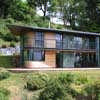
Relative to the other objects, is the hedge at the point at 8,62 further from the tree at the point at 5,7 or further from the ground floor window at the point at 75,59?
the tree at the point at 5,7

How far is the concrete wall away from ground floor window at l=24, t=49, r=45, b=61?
1.24 ft

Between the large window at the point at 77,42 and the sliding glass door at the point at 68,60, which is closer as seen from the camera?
the sliding glass door at the point at 68,60

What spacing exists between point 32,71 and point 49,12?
29444 millimetres

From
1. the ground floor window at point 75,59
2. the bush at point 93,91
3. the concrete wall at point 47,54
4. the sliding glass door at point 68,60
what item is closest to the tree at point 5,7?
the concrete wall at point 47,54

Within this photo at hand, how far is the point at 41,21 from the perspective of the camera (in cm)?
4675

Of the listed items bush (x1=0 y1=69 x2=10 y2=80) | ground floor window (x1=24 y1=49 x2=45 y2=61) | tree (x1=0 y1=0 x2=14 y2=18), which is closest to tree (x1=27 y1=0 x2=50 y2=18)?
tree (x1=0 y1=0 x2=14 y2=18)

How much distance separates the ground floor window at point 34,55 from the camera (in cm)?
2669

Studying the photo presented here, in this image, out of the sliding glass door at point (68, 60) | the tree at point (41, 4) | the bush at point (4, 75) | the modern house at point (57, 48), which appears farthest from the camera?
the tree at point (41, 4)

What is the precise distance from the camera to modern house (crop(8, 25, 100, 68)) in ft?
88.0

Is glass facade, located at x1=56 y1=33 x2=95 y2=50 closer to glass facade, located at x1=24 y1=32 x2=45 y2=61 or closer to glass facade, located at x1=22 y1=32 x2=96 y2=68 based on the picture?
glass facade, located at x1=22 y1=32 x2=96 y2=68

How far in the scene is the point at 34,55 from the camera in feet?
87.9

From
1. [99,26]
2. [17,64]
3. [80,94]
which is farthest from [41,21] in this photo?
[80,94]

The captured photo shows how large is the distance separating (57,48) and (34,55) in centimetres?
303

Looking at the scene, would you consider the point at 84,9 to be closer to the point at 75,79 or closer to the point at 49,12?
the point at 49,12
